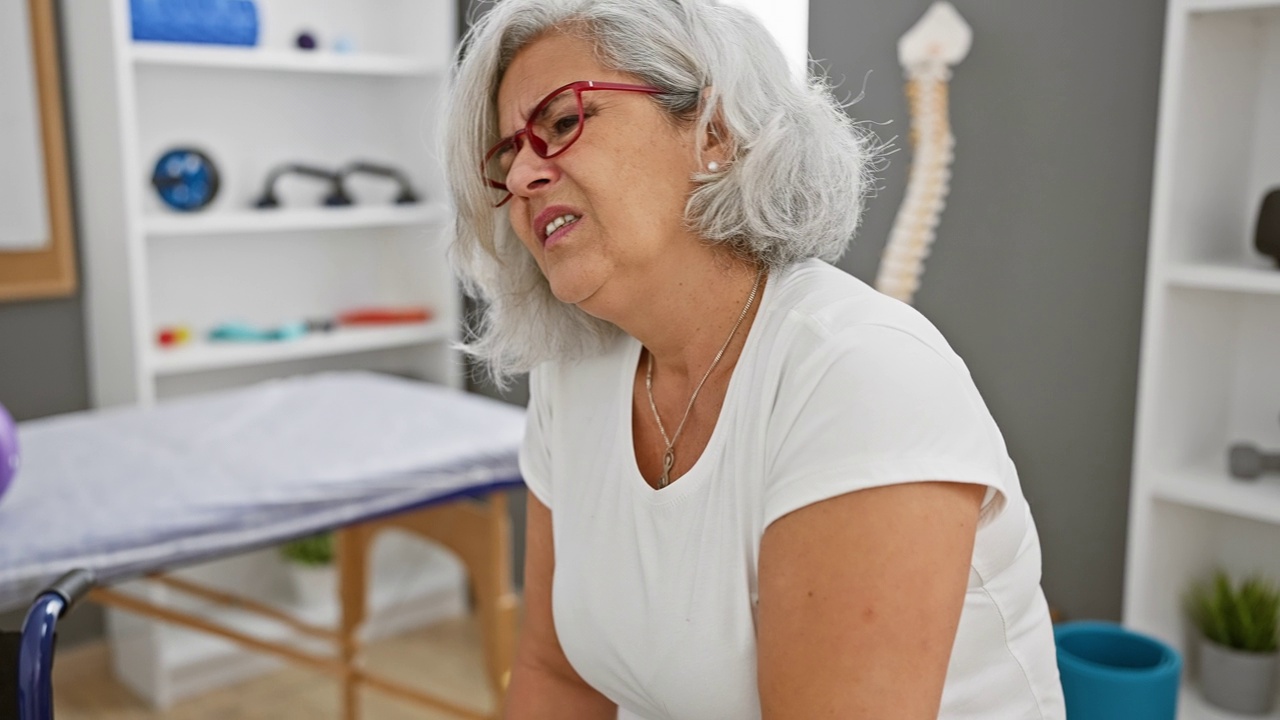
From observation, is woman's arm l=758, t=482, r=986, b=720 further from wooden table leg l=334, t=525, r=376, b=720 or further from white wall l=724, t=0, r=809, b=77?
wooden table leg l=334, t=525, r=376, b=720

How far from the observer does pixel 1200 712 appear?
1.75 metres

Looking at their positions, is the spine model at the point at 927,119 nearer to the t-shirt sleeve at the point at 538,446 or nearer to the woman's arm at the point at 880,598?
the t-shirt sleeve at the point at 538,446

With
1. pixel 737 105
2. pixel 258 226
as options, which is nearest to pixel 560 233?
pixel 737 105

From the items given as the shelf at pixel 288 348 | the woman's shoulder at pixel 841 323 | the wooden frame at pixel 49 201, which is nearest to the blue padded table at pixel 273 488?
the shelf at pixel 288 348

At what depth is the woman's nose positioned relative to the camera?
1.09 meters

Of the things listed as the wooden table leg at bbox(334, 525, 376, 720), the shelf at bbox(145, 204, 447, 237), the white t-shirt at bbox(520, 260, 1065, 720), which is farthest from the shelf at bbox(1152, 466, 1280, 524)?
the shelf at bbox(145, 204, 447, 237)

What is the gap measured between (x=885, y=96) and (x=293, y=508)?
1.33 meters

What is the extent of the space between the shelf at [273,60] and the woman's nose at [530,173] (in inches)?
75.8

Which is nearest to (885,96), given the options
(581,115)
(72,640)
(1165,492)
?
(1165,492)

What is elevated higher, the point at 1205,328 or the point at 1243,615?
the point at 1205,328

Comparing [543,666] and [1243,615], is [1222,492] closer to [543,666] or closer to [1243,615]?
[1243,615]

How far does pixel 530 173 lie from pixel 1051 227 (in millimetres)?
1264

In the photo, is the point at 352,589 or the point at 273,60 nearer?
the point at 352,589

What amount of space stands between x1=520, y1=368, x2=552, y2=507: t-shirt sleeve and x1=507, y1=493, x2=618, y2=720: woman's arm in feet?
0.06
